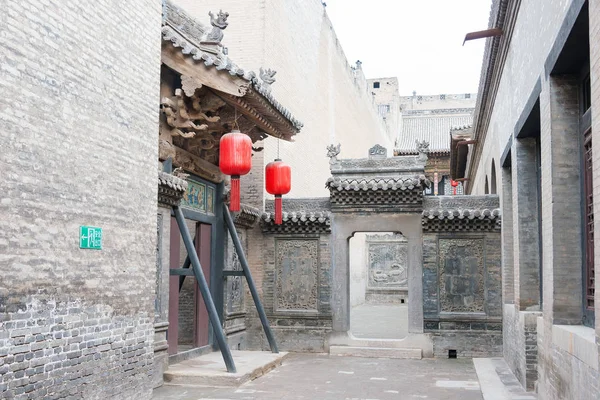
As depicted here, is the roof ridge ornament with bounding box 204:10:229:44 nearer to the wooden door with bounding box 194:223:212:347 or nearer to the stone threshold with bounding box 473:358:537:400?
the wooden door with bounding box 194:223:212:347

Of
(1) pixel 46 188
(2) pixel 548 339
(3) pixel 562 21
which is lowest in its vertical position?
(2) pixel 548 339

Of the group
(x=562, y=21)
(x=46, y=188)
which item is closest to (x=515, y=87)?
(x=562, y=21)

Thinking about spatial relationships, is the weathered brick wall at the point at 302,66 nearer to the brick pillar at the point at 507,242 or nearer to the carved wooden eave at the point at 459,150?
the carved wooden eave at the point at 459,150

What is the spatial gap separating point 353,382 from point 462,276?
12.5 ft

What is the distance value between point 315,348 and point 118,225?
673cm

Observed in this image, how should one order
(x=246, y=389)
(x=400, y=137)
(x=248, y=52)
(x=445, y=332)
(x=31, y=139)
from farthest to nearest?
(x=400, y=137) < (x=248, y=52) < (x=445, y=332) < (x=246, y=389) < (x=31, y=139)

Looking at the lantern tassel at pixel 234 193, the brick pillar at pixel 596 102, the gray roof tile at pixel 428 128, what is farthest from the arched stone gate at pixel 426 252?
the gray roof tile at pixel 428 128

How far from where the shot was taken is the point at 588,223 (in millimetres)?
5910

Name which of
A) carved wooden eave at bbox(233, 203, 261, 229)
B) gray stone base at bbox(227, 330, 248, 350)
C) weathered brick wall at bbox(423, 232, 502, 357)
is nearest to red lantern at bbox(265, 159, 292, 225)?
carved wooden eave at bbox(233, 203, 261, 229)

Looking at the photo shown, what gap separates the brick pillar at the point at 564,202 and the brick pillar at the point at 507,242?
440cm

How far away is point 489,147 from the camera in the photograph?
46.2ft

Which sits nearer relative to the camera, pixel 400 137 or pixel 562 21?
pixel 562 21

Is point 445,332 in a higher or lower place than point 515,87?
lower

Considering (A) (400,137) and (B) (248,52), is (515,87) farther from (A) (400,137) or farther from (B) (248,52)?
(A) (400,137)
